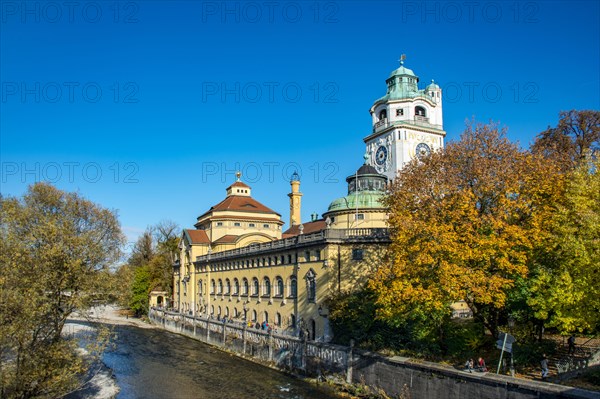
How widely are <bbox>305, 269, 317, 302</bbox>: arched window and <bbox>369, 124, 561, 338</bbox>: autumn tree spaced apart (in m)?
12.7

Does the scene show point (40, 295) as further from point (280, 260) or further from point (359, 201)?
point (359, 201)

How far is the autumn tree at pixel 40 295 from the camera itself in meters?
21.0

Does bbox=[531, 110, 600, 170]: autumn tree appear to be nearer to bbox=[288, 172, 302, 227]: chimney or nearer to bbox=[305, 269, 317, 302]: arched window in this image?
bbox=[305, 269, 317, 302]: arched window

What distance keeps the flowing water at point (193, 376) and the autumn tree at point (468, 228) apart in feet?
26.3

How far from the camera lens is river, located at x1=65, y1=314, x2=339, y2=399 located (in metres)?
31.0

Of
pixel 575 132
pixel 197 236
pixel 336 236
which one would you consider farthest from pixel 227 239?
pixel 575 132

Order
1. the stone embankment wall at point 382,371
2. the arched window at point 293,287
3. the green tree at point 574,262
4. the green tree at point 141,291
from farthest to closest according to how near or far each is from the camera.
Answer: the green tree at point 141,291 < the arched window at point 293,287 < the green tree at point 574,262 < the stone embankment wall at point 382,371

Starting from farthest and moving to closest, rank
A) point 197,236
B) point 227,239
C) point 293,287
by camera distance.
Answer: point 197,236 → point 227,239 → point 293,287

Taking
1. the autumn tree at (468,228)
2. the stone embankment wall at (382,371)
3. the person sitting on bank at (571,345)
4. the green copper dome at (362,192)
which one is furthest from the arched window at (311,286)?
the person sitting on bank at (571,345)

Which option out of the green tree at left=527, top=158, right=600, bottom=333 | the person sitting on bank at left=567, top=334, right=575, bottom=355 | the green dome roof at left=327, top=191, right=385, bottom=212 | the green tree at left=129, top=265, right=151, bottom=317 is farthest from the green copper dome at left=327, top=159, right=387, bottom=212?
the green tree at left=129, top=265, right=151, bottom=317

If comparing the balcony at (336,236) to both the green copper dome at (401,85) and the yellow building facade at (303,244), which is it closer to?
the yellow building facade at (303,244)

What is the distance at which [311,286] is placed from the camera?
140 ft

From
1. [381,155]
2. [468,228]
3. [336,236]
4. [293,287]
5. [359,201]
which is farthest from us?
[381,155]

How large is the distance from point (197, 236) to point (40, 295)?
50.8 m
